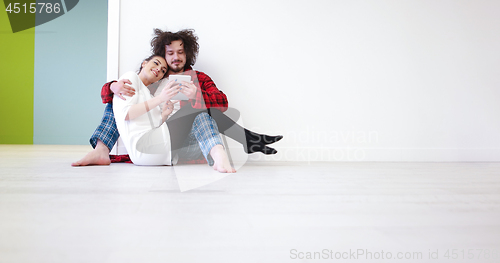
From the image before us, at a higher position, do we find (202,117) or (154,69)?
(154,69)

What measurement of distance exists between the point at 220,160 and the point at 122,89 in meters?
0.67

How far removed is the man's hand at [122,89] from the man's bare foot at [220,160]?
561 mm

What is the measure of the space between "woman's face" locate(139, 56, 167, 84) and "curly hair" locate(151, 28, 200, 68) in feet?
0.49

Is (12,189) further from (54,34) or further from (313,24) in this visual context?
(54,34)

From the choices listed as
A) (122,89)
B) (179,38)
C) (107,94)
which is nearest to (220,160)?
(122,89)

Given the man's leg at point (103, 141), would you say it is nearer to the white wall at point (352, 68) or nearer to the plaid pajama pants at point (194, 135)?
the plaid pajama pants at point (194, 135)

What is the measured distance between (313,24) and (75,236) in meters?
2.22

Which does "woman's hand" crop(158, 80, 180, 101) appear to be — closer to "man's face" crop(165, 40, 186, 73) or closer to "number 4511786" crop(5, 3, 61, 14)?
"man's face" crop(165, 40, 186, 73)

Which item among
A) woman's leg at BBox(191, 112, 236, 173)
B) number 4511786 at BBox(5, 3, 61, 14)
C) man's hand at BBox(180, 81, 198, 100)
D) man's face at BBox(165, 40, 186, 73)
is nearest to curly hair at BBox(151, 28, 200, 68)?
man's face at BBox(165, 40, 186, 73)

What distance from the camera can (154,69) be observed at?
1843mm

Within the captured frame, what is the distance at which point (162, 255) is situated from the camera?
0.47 m

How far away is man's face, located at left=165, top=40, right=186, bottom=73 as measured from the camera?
1.94m

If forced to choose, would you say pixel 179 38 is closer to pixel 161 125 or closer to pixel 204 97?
pixel 204 97

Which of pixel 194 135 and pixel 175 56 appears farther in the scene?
pixel 175 56
